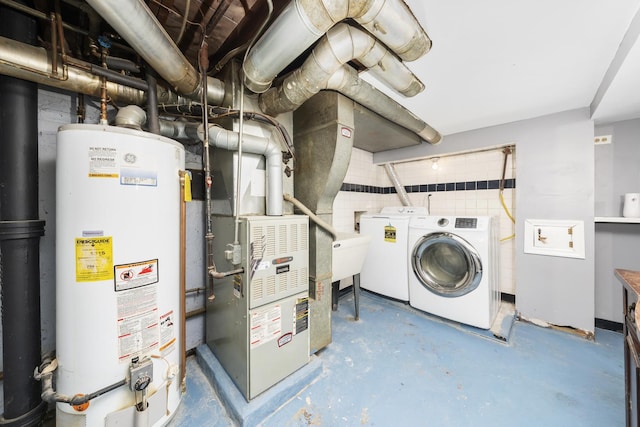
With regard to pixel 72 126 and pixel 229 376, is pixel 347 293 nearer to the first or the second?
pixel 229 376

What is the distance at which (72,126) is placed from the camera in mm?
991

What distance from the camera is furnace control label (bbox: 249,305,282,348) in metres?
1.37

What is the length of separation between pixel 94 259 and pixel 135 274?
17cm

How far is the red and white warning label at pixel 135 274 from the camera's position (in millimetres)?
1041

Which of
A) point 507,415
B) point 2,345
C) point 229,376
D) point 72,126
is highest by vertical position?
point 72,126

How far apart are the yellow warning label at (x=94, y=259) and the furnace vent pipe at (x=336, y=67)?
4.13 ft

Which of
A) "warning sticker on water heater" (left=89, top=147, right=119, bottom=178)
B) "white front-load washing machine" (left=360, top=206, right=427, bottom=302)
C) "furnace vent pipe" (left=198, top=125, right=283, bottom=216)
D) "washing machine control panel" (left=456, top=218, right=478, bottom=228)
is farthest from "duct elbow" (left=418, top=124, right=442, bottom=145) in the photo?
"warning sticker on water heater" (left=89, top=147, right=119, bottom=178)

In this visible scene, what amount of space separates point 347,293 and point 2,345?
2.93 m

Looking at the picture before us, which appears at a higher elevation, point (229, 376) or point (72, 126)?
point (72, 126)

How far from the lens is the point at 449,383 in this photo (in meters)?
1.60

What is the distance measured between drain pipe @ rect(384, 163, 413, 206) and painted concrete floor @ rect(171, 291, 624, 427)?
178cm

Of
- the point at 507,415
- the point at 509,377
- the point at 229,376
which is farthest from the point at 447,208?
the point at 229,376

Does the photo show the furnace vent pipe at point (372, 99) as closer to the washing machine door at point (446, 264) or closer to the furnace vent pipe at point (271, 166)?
the furnace vent pipe at point (271, 166)

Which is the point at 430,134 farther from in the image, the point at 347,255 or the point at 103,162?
the point at 103,162
